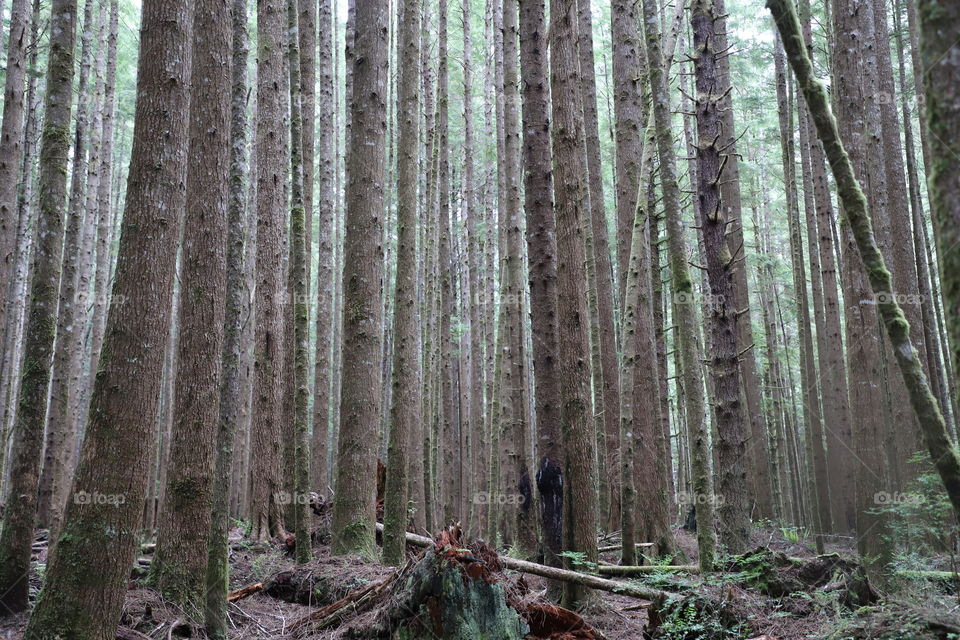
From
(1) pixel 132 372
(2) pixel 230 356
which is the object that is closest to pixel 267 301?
(2) pixel 230 356

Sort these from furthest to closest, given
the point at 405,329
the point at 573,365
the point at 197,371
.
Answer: the point at 405,329 < the point at 573,365 < the point at 197,371

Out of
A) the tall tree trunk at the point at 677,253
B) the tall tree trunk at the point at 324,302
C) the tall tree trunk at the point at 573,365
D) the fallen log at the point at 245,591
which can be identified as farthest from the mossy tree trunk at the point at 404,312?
the tall tree trunk at the point at 324,302

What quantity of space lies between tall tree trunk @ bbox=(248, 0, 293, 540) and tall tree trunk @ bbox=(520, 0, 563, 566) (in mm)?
4273

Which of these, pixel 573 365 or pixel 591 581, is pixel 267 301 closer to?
pixel 573 365

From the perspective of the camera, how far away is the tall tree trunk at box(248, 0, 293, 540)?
913 cm

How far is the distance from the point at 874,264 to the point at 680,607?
9.24 ft

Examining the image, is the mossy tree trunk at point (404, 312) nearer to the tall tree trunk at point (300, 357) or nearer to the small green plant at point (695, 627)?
the tall tree trunk at point (300, 357)

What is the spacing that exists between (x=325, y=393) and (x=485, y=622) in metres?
7.11

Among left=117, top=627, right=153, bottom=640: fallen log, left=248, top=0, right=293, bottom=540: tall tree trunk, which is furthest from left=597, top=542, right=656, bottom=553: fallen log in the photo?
left=117, top=627, right=153, bottom=640: fallen log

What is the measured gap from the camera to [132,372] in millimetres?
3816

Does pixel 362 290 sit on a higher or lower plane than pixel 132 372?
higher

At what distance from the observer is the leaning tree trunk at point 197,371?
505 centimetres

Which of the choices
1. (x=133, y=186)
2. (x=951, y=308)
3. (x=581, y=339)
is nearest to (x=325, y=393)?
(x=581, y=339)

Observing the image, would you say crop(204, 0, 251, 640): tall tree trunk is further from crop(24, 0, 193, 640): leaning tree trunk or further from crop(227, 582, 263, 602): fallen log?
crop(227, 582, 263, 602): fallen log
